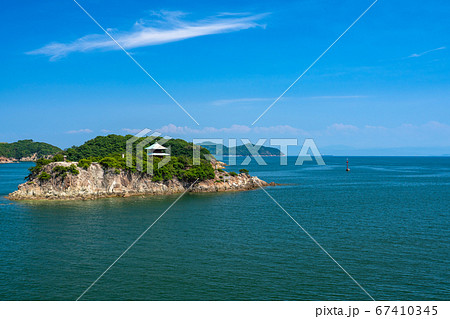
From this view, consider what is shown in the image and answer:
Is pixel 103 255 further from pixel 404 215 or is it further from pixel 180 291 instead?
pixel 404 215

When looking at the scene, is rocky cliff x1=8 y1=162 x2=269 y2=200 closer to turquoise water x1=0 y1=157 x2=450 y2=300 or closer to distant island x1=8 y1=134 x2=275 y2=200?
distant island x1=8 y1=134 x2=275 y2=200

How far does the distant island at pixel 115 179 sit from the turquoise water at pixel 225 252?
692cm

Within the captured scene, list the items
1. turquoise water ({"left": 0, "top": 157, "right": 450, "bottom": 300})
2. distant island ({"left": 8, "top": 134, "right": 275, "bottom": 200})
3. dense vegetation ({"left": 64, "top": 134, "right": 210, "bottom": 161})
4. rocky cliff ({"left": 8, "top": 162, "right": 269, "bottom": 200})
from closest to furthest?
turquoise water ({"left": 0, "top": 157, "right": 450, "bottom": 300}), rocky cliff ({"left": 8, "top": 162, "right": 269, "bottom": 200}), distant island ({"left": 8, "top": 134, "right": 275, "bottom": 200}), dense vegetation ({"left": 64, "top": 134, "right": 210, "bottom": 161})

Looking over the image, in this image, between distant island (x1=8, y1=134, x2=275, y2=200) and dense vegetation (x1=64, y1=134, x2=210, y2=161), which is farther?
dense vegetation (x1=64, y1=134, x2=210, y2=161)

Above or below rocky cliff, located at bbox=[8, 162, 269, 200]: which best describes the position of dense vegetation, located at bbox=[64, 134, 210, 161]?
above

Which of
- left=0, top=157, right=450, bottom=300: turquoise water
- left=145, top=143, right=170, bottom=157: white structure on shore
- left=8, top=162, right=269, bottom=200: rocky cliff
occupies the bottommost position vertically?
left=0, top=157, right=450, bottom=300: turquoise water

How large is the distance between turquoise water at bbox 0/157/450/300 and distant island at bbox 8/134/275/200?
6.92 meters

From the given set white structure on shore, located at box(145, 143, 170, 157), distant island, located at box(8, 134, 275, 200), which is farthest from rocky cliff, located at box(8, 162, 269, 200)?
white structure on shore, located at box(145, 143, 170, 157)

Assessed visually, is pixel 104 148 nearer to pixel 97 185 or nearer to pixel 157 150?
pixel 157 150

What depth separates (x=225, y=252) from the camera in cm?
2456

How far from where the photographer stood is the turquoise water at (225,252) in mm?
18484

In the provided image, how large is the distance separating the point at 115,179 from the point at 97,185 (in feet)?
8.35

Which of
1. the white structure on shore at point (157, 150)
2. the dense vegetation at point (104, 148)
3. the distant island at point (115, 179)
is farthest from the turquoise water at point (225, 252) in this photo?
the dense vegetation at point (104, 148)

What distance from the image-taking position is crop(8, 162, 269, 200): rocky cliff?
49.8m
